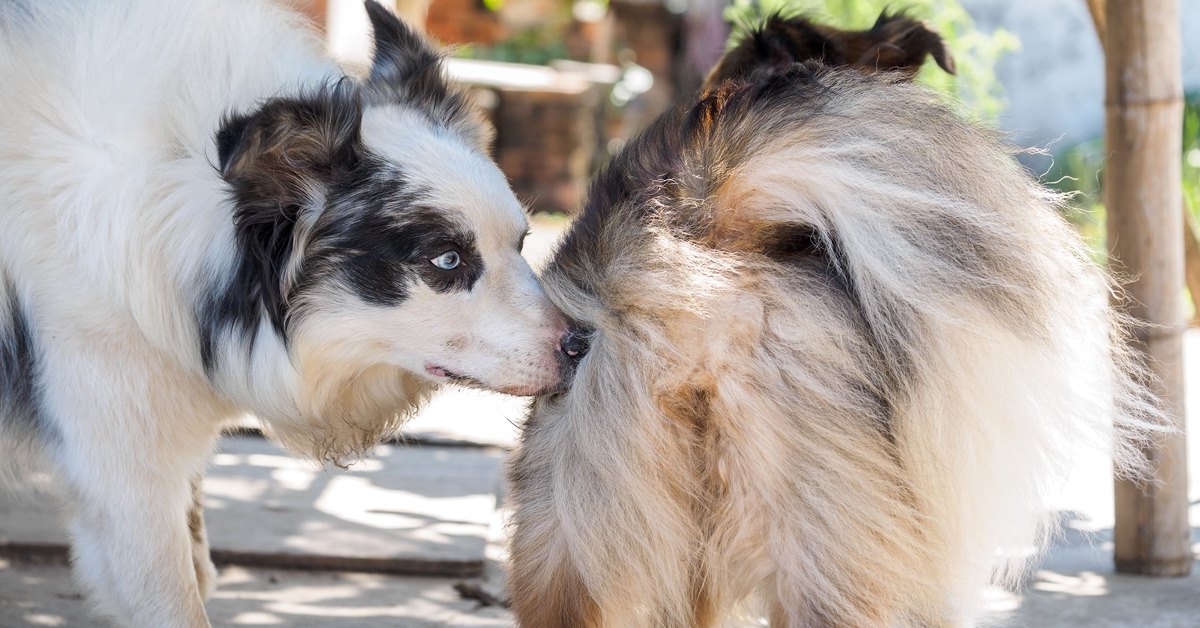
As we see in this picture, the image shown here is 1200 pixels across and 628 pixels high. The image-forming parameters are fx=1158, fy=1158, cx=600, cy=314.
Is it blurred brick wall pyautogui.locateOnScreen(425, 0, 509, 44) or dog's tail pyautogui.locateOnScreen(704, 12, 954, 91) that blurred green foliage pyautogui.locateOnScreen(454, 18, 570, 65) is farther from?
dog's tail pyautogui.locateOnScreen(704, 12, 954, 91)

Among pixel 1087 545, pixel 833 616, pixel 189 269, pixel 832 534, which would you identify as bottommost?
pixel 1087 545

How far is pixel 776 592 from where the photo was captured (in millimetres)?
2055

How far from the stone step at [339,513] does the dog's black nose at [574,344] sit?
1410 mm

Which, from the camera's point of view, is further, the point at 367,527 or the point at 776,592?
the point at 367,527

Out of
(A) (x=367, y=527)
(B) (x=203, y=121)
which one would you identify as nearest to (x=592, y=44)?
(A) (x=367, y=527)

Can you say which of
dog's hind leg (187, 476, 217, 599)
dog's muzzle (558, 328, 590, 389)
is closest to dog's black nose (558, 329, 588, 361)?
dog's muzzle (558, 328, 590, 389)

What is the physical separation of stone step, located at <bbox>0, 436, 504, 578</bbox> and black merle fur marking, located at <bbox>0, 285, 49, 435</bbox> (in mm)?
343

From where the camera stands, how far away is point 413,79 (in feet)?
9.77

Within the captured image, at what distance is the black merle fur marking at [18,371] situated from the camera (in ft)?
8.79

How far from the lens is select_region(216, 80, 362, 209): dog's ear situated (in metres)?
2.43

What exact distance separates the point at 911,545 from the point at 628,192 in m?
0.86

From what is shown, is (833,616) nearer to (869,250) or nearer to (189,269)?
(869,250)

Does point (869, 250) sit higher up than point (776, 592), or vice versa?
point (869, 250)

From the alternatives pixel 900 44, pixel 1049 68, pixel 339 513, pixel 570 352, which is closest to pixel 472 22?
pixel 1049 68
